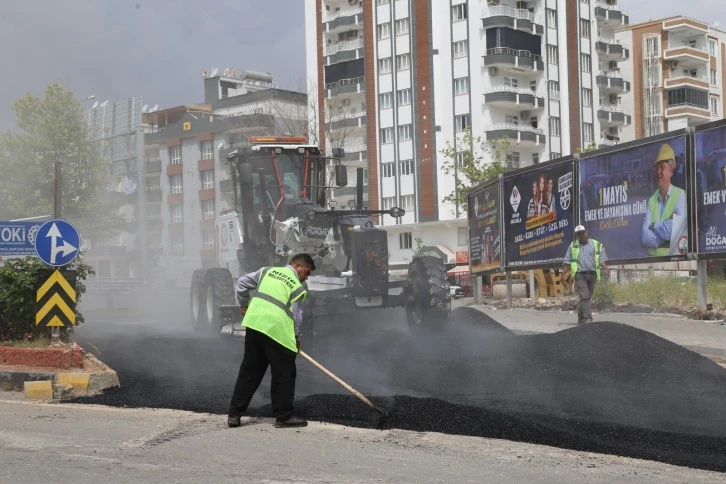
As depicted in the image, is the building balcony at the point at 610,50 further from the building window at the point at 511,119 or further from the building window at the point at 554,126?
the building window at the point at 511,119

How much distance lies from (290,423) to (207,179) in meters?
68.3

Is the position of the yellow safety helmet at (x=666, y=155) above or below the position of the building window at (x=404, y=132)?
below

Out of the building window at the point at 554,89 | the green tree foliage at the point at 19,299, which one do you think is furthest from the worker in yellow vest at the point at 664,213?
the building window at the point at 554,89

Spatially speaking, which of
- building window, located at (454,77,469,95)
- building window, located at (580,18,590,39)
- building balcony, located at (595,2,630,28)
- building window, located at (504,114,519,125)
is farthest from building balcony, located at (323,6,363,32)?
building balcony, located at (595,2,630,28)

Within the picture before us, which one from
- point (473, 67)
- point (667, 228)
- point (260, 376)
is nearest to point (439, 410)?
point (260, 376)

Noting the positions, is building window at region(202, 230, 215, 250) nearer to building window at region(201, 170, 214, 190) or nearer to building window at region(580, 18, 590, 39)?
building window at region(201, 170, 214, 190)

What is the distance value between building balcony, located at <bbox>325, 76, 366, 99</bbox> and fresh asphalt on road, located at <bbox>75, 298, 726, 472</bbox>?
197ft

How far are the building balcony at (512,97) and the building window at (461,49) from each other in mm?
3039

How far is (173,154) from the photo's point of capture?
82.3 metres

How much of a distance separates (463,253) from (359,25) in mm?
21756

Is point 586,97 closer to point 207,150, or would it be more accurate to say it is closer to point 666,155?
point 207,150

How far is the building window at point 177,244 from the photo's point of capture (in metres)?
33.9

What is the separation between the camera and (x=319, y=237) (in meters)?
16.7

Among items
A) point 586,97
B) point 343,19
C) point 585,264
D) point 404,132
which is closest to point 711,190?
point 585,264
